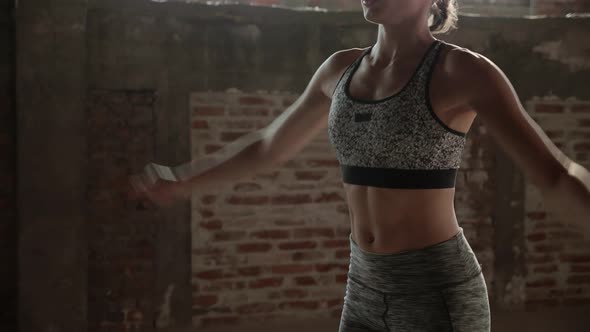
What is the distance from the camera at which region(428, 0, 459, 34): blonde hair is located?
214cm

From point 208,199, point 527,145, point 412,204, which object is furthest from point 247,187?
point 527,145

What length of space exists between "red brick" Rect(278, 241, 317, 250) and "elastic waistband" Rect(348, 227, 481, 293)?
244cm

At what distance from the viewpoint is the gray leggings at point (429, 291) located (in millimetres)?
1809

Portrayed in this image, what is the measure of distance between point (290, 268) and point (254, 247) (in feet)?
0.92

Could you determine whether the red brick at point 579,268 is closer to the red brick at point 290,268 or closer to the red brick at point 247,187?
the red brick at point 290,268

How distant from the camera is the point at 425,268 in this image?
1828mm

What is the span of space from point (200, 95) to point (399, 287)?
2631 millimetres

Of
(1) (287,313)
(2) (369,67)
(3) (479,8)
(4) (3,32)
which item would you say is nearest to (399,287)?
(2) (369,67)

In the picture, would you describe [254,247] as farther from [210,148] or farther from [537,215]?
[537,215]

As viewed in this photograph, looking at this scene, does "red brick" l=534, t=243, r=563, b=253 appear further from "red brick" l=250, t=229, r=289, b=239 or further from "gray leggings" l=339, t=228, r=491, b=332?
"gray leggings" l=339, t=228, r=491, b=332

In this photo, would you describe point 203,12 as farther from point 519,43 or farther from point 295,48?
point 519,43

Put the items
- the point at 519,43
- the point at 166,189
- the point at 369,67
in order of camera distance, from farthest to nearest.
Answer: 1. the point at 519,43
2. the point at 166,189
3. the point at 369,67

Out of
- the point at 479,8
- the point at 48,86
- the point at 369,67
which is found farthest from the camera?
the point at 479,8

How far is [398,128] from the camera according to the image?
1.81 m
